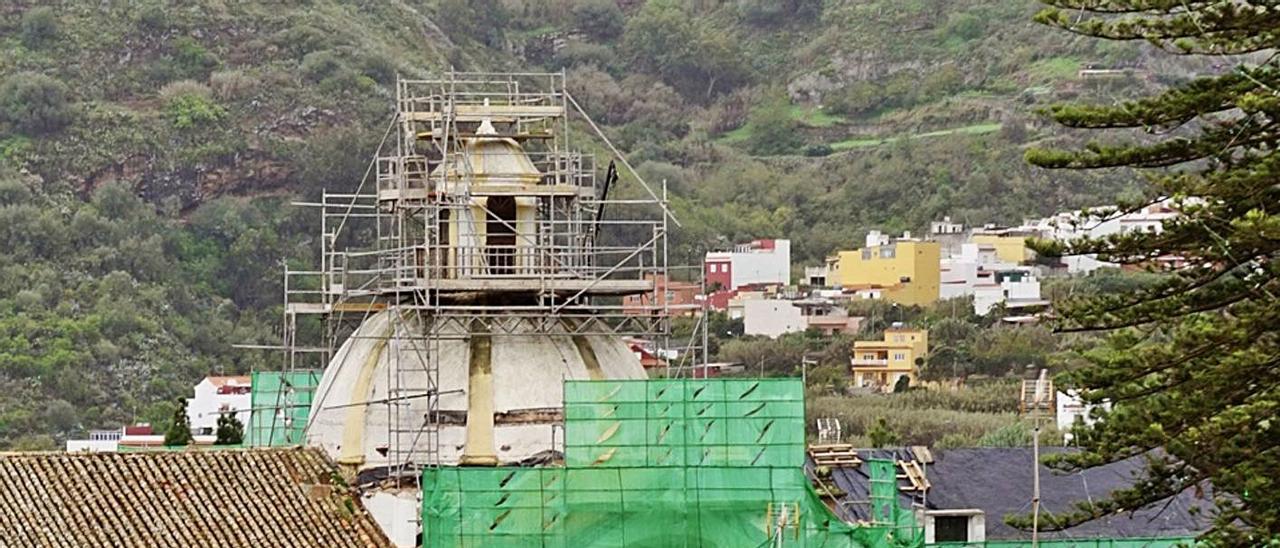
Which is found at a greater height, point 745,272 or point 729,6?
point 729,6

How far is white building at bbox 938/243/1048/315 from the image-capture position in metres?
95.6

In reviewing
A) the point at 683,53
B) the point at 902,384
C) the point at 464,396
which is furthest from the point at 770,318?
the point at 464,396

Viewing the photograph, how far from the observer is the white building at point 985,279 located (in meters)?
95.6

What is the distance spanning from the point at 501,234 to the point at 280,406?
16.0ft

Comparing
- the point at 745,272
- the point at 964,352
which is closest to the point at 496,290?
the point at 964,352

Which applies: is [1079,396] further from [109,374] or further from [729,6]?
[729,6]

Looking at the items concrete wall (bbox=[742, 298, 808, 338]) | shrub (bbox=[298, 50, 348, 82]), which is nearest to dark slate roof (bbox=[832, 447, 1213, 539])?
concrete wall (bbox=[742, 298, 808, 338])

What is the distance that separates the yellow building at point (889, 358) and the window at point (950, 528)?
44501 mm

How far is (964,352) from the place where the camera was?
88062mm

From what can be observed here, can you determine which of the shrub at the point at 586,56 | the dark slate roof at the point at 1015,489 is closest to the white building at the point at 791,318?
the shrub at the point at 586,56

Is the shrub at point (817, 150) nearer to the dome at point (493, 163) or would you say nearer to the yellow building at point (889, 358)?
the yellow building at point (889, 358)

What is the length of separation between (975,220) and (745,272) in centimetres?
1290

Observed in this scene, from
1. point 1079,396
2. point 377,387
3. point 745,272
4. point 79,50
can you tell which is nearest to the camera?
point 1079,396

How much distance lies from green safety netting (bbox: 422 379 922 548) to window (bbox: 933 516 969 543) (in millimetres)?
8152
